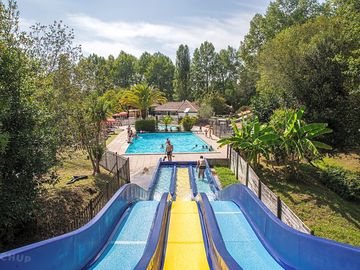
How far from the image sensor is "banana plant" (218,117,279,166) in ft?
50.5

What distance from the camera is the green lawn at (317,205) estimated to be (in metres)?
10.6

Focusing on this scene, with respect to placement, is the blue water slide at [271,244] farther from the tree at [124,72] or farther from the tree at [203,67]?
the tree at [124,72]

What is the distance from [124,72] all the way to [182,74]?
21.9 meters

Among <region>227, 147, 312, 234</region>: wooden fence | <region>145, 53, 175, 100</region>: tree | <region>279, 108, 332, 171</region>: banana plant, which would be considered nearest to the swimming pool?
<region>227, 147, 312, 234</region>: wooden fence

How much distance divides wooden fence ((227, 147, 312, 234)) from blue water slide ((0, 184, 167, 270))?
3.46 m

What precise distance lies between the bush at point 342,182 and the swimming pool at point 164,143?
11.0 metres

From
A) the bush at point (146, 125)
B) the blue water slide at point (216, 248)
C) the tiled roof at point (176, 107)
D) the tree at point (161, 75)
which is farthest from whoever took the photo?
the tree at point (161, 75)

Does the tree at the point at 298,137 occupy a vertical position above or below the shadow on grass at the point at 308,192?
above

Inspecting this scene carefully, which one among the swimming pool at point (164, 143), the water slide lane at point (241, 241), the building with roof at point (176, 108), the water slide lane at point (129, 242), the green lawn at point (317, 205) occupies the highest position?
the building with roof at point (176, 108)

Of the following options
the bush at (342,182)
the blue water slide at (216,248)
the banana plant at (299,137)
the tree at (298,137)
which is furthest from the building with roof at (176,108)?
the blue water slide at (216,248)

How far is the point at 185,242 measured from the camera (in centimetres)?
724

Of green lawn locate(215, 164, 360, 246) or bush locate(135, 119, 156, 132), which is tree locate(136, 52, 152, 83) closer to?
bush locate(135, 119, 156, 132)

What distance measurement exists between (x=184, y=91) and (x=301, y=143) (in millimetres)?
68127

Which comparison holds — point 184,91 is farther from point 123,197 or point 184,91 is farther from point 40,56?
point 123,197
